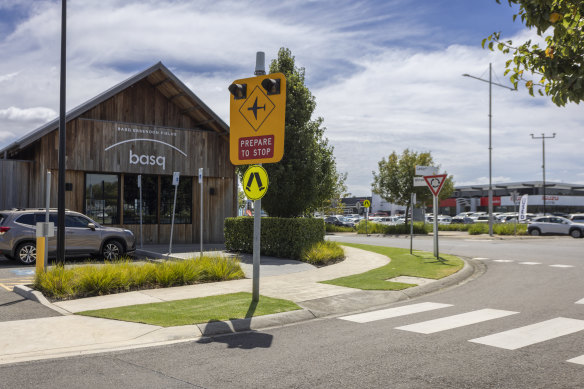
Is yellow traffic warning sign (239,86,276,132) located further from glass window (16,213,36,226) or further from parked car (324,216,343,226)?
parked car (324,216,343,226)

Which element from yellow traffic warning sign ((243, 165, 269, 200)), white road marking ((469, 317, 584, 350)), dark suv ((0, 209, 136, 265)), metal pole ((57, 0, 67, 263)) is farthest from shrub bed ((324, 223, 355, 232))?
white road marking ((469, 317, 584, 350))

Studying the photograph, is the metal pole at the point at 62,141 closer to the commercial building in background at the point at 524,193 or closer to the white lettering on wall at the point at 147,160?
the white lettering on wall at the point at 147,160

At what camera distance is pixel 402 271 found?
44.0 feet

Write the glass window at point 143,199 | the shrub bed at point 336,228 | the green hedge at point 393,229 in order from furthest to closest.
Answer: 1. the shrub bed at point 336,228
2. the green hedge at point 393,229
3. the glass window at point 143,199

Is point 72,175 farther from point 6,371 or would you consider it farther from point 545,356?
point 545,356

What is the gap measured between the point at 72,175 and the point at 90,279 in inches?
441

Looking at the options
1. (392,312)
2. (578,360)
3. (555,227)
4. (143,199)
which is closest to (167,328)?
Answer: (392,312)

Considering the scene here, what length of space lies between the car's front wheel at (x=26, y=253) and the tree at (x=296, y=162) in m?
7.68

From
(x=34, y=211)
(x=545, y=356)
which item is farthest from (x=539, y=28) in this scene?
(x=34, y=211)

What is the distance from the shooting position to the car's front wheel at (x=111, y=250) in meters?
16.2

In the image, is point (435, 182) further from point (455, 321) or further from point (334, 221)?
point (334, 221)

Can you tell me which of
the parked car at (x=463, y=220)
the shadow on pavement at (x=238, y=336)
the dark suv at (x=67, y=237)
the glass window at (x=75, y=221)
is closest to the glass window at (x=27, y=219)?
the dark suv at (x=67, y=237)

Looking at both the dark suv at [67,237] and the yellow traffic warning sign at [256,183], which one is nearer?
the yellow traffic warning sign at [256,183]

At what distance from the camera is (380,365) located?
547 centimetres
